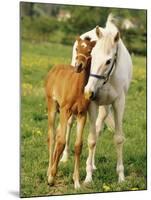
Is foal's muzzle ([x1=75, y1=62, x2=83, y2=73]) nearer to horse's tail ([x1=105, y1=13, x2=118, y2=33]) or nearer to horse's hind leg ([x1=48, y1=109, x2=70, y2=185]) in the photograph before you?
horse's hind leg ([x1=48, y1=109, x2=70, y2=185])

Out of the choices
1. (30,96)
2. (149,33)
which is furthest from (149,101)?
(30,96)

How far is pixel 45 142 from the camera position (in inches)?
191

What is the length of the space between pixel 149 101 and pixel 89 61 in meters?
0.76

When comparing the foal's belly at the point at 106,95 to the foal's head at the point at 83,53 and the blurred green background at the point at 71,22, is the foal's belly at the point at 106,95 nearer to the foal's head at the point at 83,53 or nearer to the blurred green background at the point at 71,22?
the foal's head at the point at 83,53

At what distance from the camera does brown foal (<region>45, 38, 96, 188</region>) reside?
4.81 meters

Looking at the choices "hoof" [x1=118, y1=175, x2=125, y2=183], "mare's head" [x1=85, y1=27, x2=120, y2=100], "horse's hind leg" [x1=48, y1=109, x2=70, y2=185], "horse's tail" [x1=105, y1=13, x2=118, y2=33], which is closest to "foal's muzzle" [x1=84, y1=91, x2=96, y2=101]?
"mare's head" [x1=85, y1=27, x2=120, y2=100]

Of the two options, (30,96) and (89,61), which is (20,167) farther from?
(89,61)

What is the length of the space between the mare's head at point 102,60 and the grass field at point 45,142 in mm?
300

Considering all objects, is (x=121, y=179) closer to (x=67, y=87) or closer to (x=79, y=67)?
(x=67, y=87)

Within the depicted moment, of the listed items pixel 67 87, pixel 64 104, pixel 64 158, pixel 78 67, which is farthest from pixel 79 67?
pixel 64 158

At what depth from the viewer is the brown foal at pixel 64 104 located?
4809 millimetres

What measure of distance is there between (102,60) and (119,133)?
67 centimetres

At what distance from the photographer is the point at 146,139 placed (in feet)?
17.1

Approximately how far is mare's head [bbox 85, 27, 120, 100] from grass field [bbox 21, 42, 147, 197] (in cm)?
30
